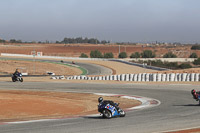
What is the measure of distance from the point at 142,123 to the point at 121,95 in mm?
13805

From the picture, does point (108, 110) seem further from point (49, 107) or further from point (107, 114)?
point (49, 107)

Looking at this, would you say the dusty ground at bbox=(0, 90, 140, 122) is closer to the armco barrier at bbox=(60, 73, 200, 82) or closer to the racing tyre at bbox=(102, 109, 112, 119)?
the racing tyre at bbox=(102, 109, 112, 119)

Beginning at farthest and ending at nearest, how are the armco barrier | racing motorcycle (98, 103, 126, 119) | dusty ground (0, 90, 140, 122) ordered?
1. the armco barrier
2. dusty ground (0, 90, 140, 122)
3. racing motorcycle (98, 103, 126, 119)

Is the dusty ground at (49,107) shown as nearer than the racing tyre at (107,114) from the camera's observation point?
No

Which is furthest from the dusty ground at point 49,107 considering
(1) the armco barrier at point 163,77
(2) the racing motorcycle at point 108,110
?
(1) the armco barrier at point 163,77

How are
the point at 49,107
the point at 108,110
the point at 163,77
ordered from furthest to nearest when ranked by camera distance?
the point at 163,77, the point at 49,107, the point at 108,110

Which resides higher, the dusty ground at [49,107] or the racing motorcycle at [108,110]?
the racing motorcycle at [108,110]

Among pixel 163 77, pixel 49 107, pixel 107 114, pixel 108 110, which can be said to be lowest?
pixel 49 107

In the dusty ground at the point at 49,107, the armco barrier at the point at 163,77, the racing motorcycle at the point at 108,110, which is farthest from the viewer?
the armco barrier at the point at 163,77

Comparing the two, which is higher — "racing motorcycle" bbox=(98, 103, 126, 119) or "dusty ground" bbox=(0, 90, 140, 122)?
"racing motorcycle" bbox=(98, 103, 126, 119)

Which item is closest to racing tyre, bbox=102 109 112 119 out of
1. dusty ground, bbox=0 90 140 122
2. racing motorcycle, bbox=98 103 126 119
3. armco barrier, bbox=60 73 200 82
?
racing motorcycle, bbox=98 103 126 119

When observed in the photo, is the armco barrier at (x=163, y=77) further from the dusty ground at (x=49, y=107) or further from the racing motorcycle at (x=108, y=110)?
the racing motorcycle at (x=108, y=110)

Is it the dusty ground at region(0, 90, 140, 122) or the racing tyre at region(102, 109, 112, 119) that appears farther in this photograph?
the dusty ground at region(0, 90, 140, 122)

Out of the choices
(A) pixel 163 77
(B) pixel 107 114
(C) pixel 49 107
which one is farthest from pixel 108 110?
(A) pixel 163 77
